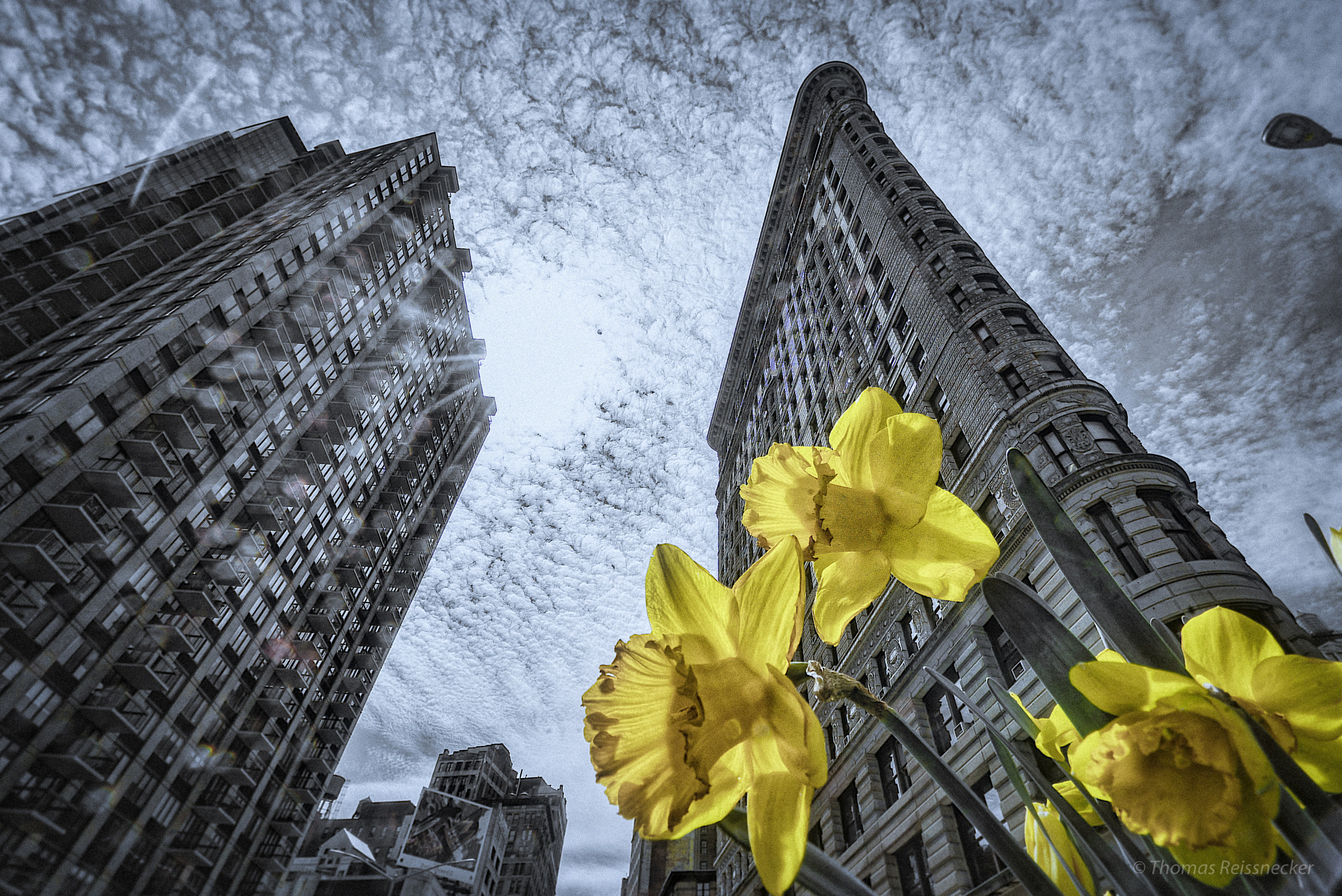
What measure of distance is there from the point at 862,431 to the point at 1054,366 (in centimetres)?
1731

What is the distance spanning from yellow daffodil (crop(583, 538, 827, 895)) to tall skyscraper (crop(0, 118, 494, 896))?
23.0 metres

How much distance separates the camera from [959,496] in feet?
49.3

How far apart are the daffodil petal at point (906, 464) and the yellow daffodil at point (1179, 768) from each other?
1.15ft

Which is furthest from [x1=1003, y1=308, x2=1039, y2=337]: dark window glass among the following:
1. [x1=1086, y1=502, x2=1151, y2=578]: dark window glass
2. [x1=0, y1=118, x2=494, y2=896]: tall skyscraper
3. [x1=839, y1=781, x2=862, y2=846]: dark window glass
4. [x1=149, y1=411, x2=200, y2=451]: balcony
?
[x1=149, y1=411, x2=200, y2=451]: balcony

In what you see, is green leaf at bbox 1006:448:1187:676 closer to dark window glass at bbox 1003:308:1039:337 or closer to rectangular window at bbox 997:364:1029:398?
rectangular window at bbox 997:364:1029:398

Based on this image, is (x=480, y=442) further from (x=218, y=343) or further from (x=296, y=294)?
(x=218, y=343)

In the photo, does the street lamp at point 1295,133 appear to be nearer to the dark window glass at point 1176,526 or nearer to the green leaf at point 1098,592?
the green leaf at point 1098,592

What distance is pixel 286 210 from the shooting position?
3397 centimetres

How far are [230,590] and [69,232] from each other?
75.0 ft

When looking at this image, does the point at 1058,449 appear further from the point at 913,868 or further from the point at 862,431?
the point at 862,431

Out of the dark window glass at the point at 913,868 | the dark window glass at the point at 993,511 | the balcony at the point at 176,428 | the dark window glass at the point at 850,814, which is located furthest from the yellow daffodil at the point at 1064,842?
the balcony at the point at 176,428

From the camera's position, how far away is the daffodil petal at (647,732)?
78 cm

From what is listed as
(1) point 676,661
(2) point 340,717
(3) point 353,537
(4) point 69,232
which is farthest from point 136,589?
(1) point 676,661

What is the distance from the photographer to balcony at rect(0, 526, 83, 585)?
16.0 metres
